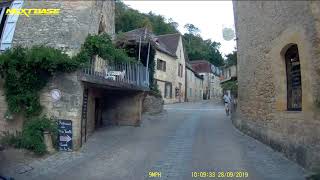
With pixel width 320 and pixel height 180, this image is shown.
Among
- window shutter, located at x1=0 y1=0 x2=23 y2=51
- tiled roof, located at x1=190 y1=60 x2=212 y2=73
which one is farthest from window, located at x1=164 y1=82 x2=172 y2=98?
tiled roof, located at x1=190 y1=60 x2=212 y2=73

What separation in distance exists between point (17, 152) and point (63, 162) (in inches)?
72.2

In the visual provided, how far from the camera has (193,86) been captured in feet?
163

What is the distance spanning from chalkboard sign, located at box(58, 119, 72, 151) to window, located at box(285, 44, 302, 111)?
22.3 ft

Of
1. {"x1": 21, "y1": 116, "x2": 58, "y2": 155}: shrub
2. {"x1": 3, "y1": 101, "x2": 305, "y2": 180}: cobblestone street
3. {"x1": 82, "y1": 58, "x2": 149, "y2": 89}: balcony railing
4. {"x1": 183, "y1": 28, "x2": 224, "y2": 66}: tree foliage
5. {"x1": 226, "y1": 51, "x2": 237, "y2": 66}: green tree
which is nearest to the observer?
{"x1": 3, "y1": 101, "x2": 305, "y2": 180}: cobblestone street

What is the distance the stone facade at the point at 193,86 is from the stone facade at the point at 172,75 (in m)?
3.44

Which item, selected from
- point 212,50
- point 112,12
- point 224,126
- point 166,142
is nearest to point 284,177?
point 166,142

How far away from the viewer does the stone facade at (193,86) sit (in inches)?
1804

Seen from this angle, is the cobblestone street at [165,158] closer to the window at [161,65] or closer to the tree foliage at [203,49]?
the window at [161,65]

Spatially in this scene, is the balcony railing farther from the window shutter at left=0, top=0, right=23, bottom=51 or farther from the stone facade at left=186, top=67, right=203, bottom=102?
the stone facade at left=186, top=67, right=203, bottom=102

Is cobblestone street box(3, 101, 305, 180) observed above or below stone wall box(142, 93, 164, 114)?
below

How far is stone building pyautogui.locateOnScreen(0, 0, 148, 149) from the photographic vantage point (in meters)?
11.3

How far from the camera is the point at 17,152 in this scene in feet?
34.8

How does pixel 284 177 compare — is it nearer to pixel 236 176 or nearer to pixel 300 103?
pixel 236 176

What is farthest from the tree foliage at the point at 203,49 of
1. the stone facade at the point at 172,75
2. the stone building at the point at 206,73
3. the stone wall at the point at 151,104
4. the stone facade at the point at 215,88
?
the stone wall at the point at 151,104
